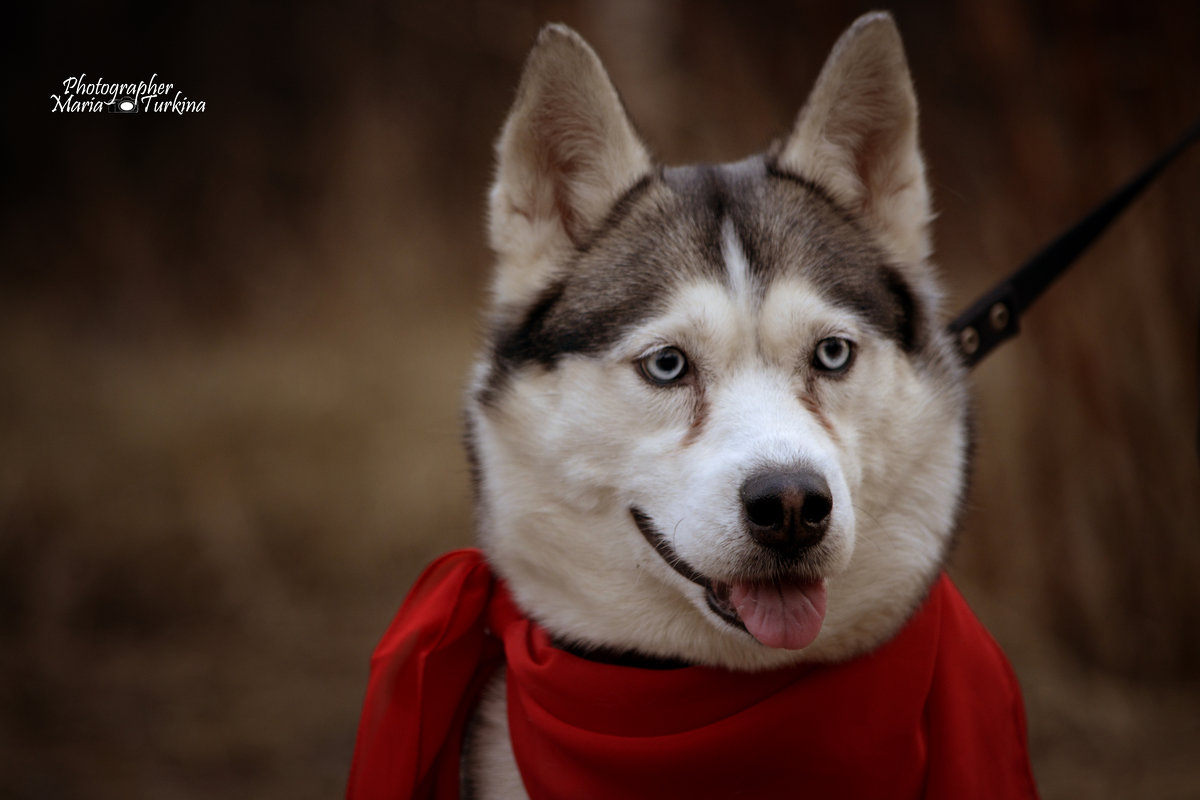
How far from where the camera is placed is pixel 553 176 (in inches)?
95.9

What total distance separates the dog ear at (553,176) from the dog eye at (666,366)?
0.44 meters

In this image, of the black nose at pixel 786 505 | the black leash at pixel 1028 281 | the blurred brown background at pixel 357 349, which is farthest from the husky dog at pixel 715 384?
the blurred brown background at pixel 357 349

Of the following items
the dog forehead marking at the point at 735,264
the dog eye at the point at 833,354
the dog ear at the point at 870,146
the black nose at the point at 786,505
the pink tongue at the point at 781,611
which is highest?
the dog ear at the point at 870,146

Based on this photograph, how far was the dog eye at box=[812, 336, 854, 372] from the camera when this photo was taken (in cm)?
212

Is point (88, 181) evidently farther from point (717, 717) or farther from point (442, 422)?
point (717, 717)

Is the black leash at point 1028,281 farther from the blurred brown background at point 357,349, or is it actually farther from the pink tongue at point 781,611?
the blurred brown background at point 357,349

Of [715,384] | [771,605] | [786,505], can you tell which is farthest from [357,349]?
[786,505]

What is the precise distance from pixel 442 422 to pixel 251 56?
147 inches

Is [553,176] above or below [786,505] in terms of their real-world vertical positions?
above

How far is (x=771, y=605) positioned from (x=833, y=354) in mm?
603

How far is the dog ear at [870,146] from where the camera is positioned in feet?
7.51

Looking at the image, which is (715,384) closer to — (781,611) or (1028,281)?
(781,611)

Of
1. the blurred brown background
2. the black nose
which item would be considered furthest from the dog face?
the blurred brown background

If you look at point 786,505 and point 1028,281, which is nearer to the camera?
point 786,505
